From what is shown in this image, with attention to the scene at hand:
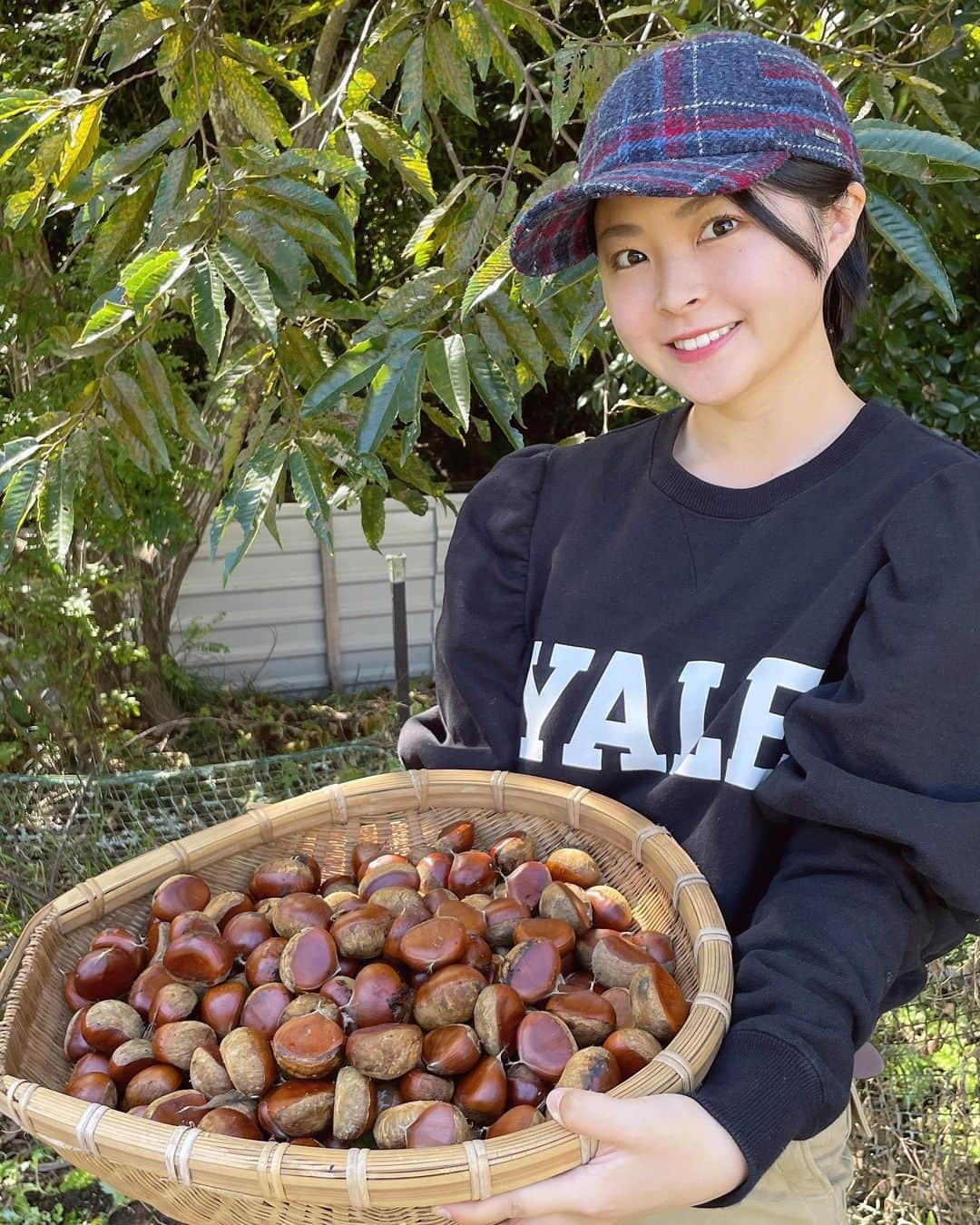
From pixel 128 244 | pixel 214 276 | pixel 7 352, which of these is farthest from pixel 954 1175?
pixel 7 352

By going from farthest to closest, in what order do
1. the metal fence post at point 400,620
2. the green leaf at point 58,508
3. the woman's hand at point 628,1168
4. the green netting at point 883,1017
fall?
1. the metal fence post at point 400,620
2. the green netting at point 883,1017
3. the green leaf at point 58,508
4. the woman's hand at point 628,1168

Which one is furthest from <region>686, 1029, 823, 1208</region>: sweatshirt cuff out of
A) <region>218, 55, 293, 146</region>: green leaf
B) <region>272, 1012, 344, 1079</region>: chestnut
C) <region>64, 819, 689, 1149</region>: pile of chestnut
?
<region>218, 55, 293, 146</region>: green leaf

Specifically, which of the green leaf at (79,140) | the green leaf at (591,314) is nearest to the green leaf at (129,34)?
the green leaf at (79,140)

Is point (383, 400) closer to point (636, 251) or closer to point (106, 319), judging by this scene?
point (106, 319)

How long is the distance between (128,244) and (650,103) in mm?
1097

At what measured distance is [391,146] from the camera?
195cm

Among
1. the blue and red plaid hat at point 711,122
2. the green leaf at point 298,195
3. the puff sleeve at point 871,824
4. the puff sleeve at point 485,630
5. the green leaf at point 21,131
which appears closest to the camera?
the puff sleeve at point 871,824

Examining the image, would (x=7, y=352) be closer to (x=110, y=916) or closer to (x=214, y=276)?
(x=214, y=276)

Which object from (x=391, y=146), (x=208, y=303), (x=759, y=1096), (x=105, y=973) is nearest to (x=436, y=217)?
(x=391, y=146)

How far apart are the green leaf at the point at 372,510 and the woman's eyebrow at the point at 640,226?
0.98 meters

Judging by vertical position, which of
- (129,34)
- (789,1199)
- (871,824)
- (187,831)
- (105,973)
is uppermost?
(129,34)

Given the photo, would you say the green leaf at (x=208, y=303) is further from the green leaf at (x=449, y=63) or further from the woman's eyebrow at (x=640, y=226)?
the green leaf at (x=449, y=63)

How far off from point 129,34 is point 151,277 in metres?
0.64

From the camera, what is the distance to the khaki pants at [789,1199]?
1.17 m
